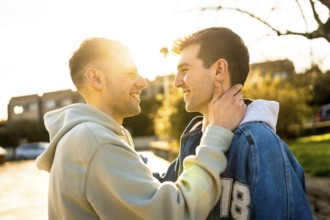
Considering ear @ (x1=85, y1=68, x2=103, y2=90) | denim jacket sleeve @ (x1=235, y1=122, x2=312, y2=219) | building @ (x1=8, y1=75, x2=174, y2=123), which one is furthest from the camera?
building @ (x1=8, y1=75, x2=174, y2=123)

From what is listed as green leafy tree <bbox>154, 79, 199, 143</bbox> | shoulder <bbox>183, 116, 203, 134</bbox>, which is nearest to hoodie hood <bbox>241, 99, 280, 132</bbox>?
shoulder <bbox>183, 116, 203, 134</bbox>

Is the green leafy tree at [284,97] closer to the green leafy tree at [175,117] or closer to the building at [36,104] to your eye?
the green leafy tree at [175,117]

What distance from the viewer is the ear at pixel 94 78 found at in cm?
258

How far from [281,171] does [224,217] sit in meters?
0.35

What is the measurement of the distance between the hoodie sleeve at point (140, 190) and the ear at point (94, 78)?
587 mm

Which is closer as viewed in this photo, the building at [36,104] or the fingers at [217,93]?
the fingers at [217,93]

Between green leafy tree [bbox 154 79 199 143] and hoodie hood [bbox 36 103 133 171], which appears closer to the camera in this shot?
hoodie hood [bbox 36 103 133 171]

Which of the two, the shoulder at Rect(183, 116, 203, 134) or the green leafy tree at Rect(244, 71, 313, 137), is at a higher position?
the shoulder at Rect(183, 116, 203, 134)

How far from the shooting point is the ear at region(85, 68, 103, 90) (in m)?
2.58

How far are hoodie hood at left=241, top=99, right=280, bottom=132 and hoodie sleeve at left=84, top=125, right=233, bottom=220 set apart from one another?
0.85 feet

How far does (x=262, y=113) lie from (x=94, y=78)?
0.96 meters

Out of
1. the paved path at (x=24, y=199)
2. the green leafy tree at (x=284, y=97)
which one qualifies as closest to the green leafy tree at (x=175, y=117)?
the green leafy tree at (x=284, y=97)

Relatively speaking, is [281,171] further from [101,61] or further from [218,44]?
[101,61]

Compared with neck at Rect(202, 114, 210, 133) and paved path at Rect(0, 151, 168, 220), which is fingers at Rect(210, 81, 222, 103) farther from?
paved path at Rect(0, 151, 168, 220)
